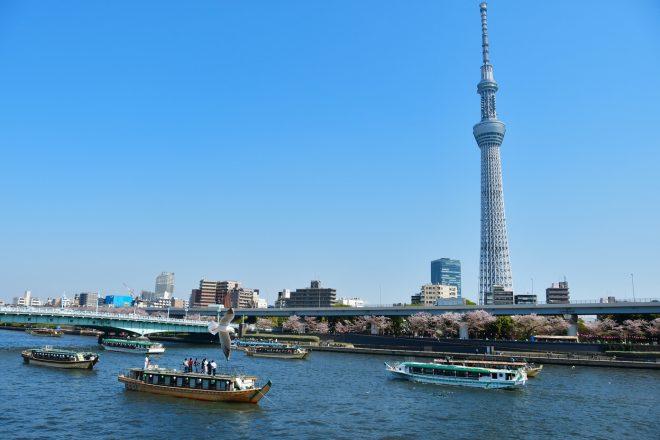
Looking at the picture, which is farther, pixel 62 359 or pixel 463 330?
pixel 463 330

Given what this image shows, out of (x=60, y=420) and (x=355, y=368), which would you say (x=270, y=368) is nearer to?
(x=355, y=368)

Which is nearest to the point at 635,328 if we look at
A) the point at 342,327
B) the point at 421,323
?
the point at 421,323

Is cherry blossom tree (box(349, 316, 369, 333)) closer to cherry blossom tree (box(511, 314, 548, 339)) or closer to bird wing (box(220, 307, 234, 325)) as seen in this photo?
cherry blossom tree (box(511, 314, 548, 339))

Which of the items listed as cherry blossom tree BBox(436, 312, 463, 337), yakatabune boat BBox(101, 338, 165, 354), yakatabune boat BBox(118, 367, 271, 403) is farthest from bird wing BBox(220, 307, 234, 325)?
cherry blossom tree BBox(436, 312, 463, 337)

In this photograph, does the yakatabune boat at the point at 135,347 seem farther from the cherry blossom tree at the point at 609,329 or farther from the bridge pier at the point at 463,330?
the cherry blossom tree at the point at 609,329

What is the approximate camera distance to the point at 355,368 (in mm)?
81062

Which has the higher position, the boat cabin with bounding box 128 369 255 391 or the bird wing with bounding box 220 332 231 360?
the bird wing with bounding box 220 332 231 360

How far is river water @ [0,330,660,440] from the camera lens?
38.4m

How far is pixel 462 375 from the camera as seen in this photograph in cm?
6494

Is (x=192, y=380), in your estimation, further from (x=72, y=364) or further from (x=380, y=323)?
(x=380, y=323)

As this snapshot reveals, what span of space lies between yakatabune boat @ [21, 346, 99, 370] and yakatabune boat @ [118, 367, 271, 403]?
67.6 feet

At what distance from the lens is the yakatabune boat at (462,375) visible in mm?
62375

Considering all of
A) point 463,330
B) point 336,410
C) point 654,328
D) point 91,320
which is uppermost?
point 654,328

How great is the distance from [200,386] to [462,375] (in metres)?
33.5
